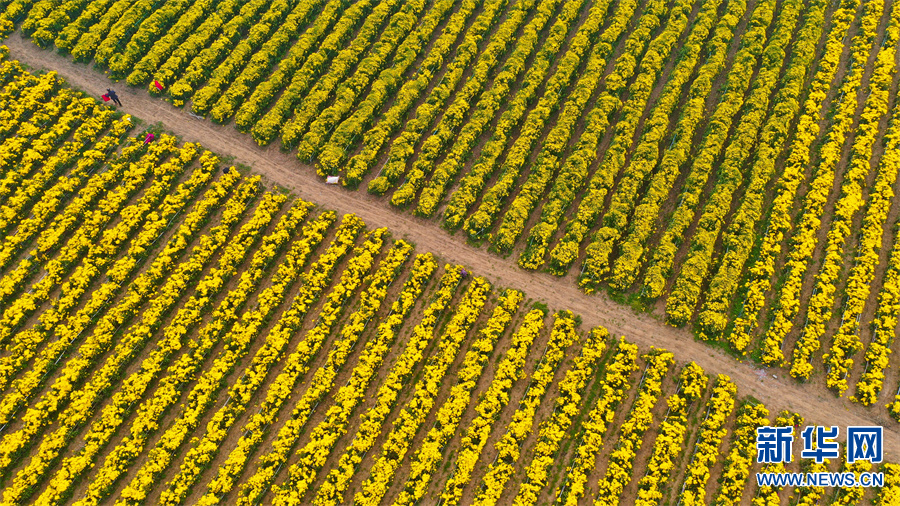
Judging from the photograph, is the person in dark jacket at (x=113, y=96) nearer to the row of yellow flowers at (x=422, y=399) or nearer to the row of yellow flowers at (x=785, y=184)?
the row of yellow flowers at (x=422, y=399)

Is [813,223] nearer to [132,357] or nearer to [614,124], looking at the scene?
[614,124]

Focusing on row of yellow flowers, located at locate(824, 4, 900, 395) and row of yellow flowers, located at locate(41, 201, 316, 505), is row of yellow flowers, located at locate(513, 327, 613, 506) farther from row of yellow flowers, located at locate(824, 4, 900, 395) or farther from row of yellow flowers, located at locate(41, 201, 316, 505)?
row of yellow flowers, located at locate(41, 201, 316, 505)

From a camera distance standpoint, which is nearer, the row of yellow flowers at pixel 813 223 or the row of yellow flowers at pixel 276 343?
the row of yellow flowers at pixel 276 343

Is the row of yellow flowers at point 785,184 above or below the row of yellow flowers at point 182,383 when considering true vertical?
above

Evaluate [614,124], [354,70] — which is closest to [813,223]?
[614,124]

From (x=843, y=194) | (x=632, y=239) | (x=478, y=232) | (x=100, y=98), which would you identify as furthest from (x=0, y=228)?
(x=843, y=194)

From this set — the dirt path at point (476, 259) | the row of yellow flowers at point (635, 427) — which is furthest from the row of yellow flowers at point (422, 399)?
the row of yellow flowers at point (635, 427)

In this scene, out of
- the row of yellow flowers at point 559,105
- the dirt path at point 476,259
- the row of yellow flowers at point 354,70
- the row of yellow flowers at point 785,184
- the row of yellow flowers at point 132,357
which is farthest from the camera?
the row of yellow flowers at point 354,70

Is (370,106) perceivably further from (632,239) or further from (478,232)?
(632,239)
